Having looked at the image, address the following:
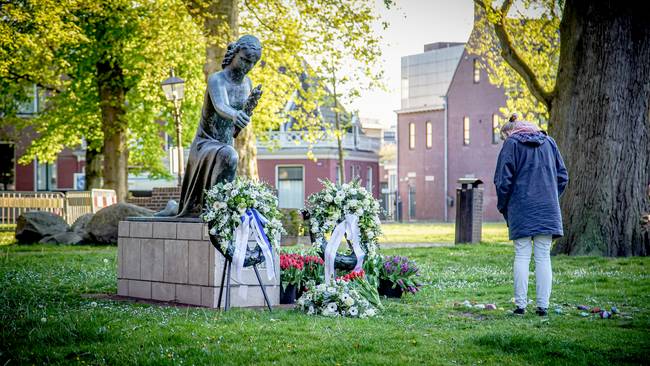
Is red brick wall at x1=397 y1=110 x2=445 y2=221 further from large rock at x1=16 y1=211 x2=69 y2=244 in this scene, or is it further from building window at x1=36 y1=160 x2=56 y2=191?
large rock at x1=16 y1=211 x2=69 y2=244

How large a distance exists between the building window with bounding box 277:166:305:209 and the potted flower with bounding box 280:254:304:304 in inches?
1811

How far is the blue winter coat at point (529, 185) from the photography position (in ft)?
28.2

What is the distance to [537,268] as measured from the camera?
8719 mm

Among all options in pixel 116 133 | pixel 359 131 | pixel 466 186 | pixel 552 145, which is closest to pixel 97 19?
pixel 116 133

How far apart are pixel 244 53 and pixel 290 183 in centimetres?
4700

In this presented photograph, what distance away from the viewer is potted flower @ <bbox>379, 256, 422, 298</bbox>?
410 inches

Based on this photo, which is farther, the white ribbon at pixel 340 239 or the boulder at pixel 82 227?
the boulder at pixel 82 227

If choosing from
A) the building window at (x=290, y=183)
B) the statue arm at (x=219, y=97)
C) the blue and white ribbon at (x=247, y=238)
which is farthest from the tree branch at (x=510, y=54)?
the building window at (x=290, y=183)

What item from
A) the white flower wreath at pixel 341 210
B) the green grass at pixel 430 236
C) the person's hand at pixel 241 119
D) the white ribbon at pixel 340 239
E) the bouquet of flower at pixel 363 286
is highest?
the person's hand at pixel 241 119

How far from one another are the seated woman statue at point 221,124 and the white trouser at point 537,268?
3084 mm

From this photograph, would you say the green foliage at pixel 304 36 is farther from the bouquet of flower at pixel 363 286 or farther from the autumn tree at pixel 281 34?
the bouquet of flower at pixel 363 286

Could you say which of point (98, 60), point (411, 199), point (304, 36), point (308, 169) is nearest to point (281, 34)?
point (304, 36)

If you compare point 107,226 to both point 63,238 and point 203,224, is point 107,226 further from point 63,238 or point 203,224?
point 203,224

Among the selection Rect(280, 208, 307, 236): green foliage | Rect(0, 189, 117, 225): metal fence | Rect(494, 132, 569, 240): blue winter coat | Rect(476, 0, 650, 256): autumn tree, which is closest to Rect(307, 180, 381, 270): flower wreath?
Rect(494, 132, 569, 240): blue winter coat
